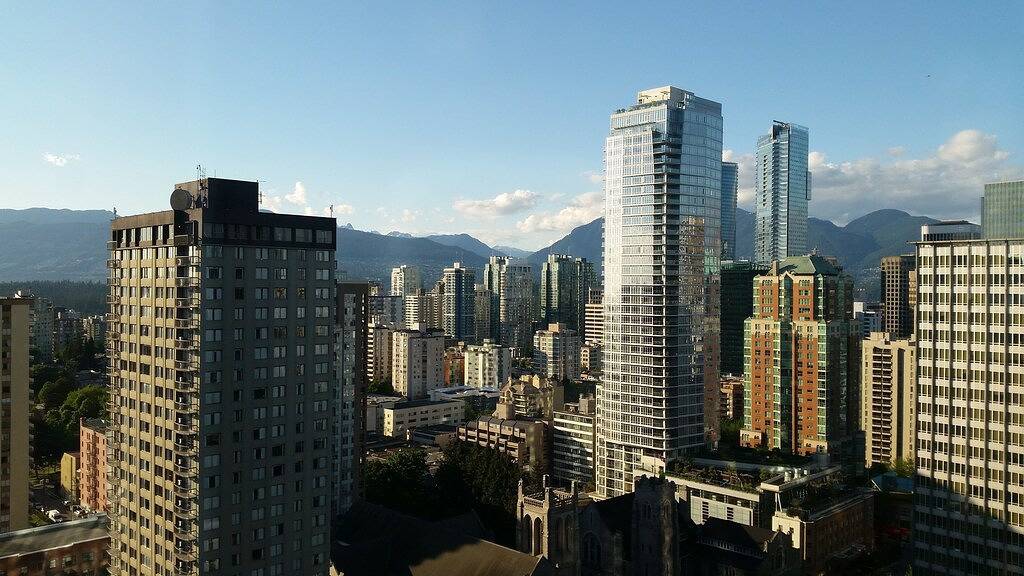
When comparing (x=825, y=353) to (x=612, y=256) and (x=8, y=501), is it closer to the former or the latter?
(x=612, y=256)

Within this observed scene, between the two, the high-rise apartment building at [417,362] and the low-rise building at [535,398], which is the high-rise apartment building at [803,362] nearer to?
the low-rise building at [535,398]

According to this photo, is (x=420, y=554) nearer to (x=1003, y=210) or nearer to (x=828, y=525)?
(x=828, y=525)

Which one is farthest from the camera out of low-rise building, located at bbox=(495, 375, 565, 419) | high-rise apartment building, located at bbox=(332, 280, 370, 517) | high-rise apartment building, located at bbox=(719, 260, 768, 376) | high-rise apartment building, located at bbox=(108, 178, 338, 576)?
high-rise apartment building, located at bbox=(719, 260, 768, 376)

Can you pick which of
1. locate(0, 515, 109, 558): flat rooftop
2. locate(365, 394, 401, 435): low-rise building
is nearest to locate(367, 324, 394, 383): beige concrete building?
locate(365, 394, 401, 435): low-rise building

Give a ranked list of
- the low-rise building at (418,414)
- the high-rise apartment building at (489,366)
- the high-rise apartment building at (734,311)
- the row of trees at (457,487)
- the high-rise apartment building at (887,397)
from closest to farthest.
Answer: the row of trees at (457,487), the high-rise apartment building at (887,397), the low-rise building at (418,414), the high-rise apartment building at (489,366), the high-rise apartment building at (734,311)

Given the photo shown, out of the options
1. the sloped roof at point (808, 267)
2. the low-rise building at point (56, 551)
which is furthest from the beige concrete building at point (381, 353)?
the low-rise building at point (56, 551)

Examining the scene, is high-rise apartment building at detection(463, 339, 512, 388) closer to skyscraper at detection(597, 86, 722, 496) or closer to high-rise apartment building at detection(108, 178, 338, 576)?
skyscraper at detection(597, 86, 722, 496)
